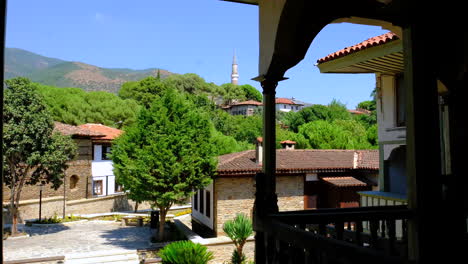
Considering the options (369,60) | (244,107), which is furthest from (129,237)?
(244,107)

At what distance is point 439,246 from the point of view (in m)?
1.71

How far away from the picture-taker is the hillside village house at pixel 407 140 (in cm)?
177

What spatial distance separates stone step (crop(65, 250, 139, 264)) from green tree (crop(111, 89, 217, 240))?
2.05 metres

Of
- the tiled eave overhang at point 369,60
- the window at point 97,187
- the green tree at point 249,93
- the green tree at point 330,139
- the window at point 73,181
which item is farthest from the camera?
the green tree at point 249,93

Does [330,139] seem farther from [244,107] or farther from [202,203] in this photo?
[244,107]

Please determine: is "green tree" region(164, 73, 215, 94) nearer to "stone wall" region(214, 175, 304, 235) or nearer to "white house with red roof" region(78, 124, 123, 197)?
"white house with red roof" region(78, 124, 123, 197)

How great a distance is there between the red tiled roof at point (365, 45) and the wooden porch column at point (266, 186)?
12.3 ft

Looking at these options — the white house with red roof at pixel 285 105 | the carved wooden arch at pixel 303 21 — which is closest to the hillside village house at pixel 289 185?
the carved wooden arch at pixel 303 21

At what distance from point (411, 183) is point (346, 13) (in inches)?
76.2

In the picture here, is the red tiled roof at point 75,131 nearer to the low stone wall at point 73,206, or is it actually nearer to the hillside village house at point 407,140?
the low stone wall at point 73,206

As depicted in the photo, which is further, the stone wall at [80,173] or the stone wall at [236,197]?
the stone wall at [80,173]

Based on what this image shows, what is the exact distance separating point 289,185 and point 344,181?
2.45 m

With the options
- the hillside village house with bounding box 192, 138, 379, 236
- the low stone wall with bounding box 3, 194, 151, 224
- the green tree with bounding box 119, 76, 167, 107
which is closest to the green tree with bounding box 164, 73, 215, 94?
the green tree with bounding box 119, 76, 167, 107

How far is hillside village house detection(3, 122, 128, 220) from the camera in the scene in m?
20.4
